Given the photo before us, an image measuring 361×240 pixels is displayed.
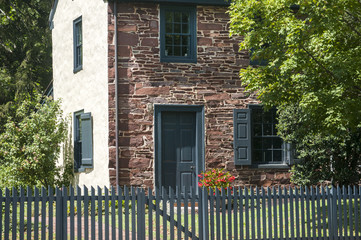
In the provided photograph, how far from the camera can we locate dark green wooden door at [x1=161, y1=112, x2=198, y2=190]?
1436 centimetres

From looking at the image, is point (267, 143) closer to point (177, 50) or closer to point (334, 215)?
point (177, 50)

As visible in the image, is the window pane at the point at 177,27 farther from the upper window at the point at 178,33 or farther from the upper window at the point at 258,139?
the upper window at the point at 258,139

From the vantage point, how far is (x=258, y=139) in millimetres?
15141

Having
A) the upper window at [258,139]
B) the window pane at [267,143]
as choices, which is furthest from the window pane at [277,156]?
the window pane at [267,143]

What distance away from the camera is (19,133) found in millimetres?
15734

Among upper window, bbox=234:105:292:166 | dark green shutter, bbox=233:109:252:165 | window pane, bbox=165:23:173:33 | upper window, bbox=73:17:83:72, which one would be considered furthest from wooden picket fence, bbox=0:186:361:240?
upper window, bbox=73:17:83:72

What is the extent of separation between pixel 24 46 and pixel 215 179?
46.4 feet

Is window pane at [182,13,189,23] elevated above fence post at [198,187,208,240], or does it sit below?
above

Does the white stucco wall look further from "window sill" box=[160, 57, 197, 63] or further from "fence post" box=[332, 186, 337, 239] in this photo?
"fence post" box=[332, 186, 337, 239]

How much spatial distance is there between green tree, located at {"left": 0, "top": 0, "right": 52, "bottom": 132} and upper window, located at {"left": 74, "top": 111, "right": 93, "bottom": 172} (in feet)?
24.7

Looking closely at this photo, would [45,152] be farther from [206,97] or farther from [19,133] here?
[206,97]

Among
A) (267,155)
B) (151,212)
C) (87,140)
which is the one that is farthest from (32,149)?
(151,212)

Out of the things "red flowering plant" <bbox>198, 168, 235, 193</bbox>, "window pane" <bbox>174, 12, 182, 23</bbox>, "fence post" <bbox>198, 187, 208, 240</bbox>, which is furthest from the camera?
"window pane" <bbox>174, 12, 182, 23</bbox>

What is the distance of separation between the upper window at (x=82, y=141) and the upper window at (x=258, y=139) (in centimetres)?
405
